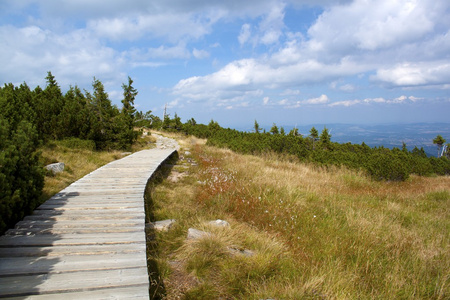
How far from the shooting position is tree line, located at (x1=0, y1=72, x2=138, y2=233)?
3236 mm

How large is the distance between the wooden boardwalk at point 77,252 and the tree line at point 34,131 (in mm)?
368

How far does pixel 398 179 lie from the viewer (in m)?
12.1

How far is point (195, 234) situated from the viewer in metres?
3.75

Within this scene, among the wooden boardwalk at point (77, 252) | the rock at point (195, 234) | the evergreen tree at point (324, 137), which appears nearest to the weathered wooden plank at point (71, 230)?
the wooden boardwalk at point (77, 252)

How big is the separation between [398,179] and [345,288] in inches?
468

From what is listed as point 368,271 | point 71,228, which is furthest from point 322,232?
point 71,228

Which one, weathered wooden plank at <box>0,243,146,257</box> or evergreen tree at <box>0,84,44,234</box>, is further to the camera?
evergreen tree at <box>0,84,44,234</box>

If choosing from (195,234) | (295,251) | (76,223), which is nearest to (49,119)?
(76,223)

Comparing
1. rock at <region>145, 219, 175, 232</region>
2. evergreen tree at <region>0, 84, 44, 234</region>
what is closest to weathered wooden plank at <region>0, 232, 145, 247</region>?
evergreen tree at <region>0, 84, 44, 234</region>

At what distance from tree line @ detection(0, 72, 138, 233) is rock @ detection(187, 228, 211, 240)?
2274 mm

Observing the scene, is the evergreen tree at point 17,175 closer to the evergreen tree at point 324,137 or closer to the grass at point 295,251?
the grass at point 295,251

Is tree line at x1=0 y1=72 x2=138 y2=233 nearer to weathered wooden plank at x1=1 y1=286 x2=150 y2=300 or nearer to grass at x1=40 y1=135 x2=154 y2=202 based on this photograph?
grass at x1=40 y1=135 x2=154 y2=202

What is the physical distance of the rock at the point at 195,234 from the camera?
3.61 m

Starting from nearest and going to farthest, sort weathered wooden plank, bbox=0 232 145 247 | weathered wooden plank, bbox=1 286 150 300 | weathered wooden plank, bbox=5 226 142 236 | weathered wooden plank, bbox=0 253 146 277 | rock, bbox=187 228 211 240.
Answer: weathered wooden plank, bbox=1 286 150 300 < weathered wooden plank, bbox=0 253 146 277 < weathered wooden plank, bbox=0 232 145 247 < weathered wooden plank, bbox=5 226 142 236 < rock, bbox=187 228 211 240
